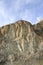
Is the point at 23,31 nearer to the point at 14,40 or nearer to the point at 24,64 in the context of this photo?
the point at 14,40

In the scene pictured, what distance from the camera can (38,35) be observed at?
6366 centimetres

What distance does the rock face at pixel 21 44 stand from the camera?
61.2m

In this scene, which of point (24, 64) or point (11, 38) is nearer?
point (24, 64)

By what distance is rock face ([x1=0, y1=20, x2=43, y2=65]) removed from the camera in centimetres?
6125

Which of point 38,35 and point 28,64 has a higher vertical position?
point 38,35

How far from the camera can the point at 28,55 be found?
62.0m

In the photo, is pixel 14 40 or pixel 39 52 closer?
pixel 39 52

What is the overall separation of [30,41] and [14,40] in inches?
108

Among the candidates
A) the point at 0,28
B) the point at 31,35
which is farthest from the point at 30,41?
the point at 0,28

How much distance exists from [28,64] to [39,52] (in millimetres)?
2203

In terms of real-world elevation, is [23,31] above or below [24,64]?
above

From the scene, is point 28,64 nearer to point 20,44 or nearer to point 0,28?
point 20,44

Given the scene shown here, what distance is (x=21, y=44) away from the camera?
64.4m

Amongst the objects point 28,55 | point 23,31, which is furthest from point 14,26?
point 28,55
